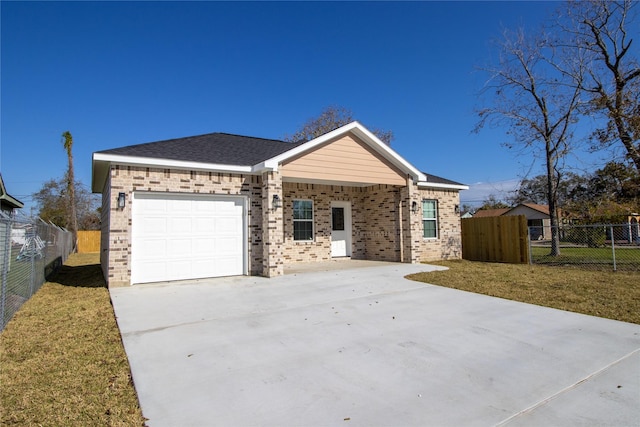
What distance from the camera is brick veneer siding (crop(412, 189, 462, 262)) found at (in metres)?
14.2

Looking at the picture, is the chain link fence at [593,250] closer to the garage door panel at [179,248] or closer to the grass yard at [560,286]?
the grass yard at [560,286]

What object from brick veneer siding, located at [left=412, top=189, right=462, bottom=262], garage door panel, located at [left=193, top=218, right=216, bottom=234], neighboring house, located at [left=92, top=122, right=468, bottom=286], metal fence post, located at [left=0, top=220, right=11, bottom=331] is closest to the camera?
metal fence post, located at [left=0, top=220, right=11, bottom=331]

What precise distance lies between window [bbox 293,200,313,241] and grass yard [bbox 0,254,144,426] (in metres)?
7.45

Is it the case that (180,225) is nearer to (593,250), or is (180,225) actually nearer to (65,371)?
(65,371)

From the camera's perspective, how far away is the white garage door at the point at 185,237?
27.9ft

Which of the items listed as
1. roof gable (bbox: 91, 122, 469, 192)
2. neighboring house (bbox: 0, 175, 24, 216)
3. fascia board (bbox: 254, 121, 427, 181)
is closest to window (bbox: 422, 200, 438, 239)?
roof gable (bbox: 91, 122, 469, 192)

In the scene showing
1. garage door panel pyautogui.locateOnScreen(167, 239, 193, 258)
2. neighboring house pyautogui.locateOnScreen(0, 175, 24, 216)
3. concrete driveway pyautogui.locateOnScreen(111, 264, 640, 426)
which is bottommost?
concrete driveway pyautogui.locateOnScreen(111, 264, 640, 426)

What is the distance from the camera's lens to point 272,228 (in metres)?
9.57

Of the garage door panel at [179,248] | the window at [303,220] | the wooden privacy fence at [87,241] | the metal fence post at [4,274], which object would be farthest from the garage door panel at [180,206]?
the wooden privacy fence at [87,241]

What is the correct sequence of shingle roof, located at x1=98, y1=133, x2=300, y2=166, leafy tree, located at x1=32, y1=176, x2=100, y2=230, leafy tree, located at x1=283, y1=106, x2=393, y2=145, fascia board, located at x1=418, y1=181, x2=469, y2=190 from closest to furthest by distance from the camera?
shingle roof, located at x1=98, y1=133, x2=300, y2=166 → fascia board, located at x1=418, y1=181, x2=469, y2=190 → leafy tree, located at x1=283, y1=106, x2=393, y2=145 → leafy tree, located at x1=32, y1=176, x2=100, y2=230

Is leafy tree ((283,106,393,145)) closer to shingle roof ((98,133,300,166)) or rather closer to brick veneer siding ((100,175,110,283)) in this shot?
shingle roof ((98,133,300,166))

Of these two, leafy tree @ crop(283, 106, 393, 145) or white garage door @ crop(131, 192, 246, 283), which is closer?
white garage door @ crop(131, 192, 246, 283)

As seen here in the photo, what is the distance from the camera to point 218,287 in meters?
8.12

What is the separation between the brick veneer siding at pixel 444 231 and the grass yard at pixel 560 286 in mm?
3247
